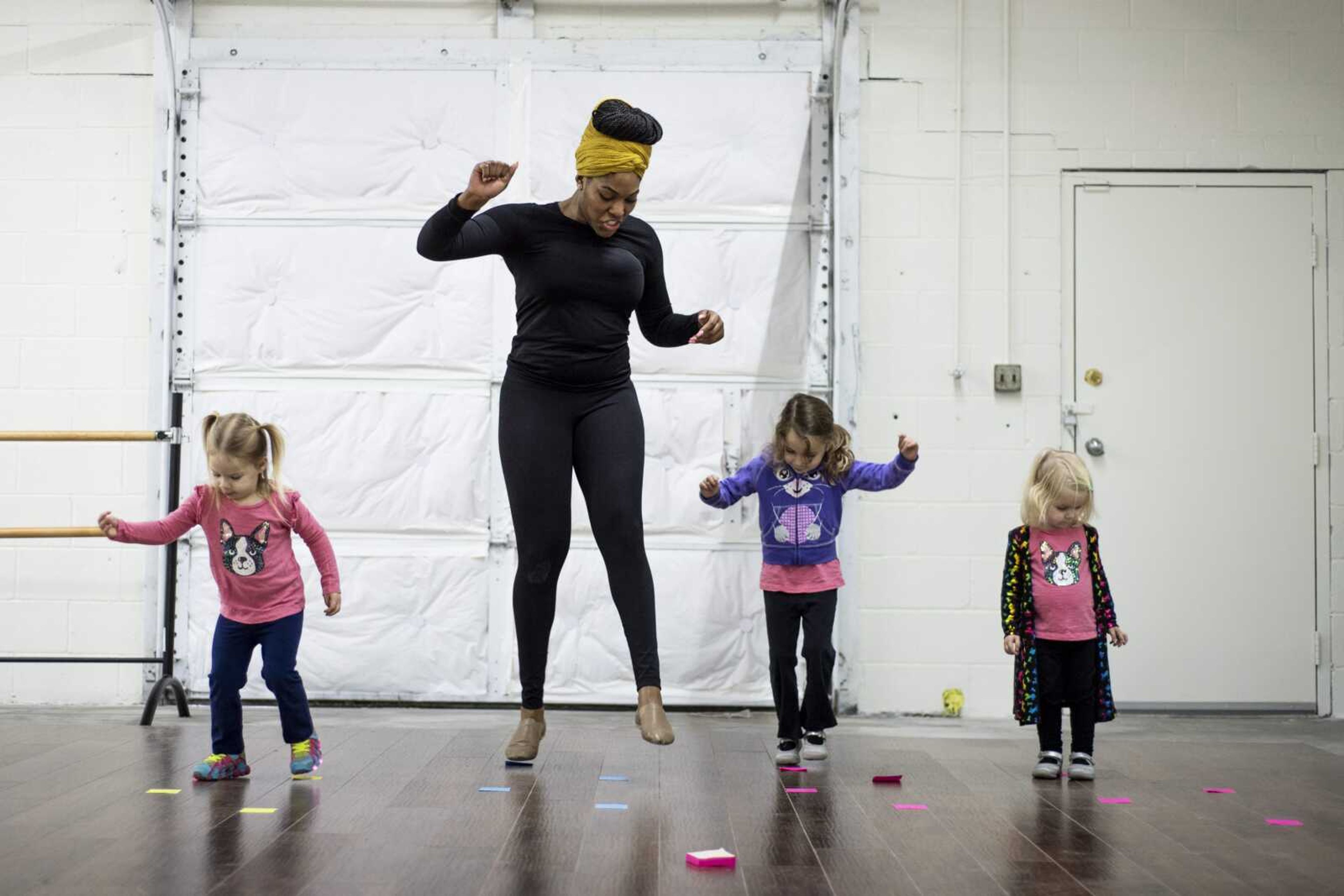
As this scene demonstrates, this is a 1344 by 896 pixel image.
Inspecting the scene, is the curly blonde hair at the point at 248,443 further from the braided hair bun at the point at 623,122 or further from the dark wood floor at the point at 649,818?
the braided hair bun at the point at 623,122

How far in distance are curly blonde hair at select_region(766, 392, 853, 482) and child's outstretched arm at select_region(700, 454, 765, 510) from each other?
53 mm

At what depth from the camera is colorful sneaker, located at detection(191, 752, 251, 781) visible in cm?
322

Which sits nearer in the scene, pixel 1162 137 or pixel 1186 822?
pixel 1186 822

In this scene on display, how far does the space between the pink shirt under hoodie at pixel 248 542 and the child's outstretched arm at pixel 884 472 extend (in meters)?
1.32

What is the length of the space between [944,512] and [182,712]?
262cm

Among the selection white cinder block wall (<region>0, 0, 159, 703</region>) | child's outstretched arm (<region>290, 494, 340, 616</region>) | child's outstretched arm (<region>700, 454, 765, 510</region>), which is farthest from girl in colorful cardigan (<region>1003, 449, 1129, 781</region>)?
white cinder block wall (<region>0, 0, 159, 703</region>)

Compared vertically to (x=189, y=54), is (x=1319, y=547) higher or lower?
lower

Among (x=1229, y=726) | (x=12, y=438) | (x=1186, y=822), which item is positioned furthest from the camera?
(x=1229, y=726)

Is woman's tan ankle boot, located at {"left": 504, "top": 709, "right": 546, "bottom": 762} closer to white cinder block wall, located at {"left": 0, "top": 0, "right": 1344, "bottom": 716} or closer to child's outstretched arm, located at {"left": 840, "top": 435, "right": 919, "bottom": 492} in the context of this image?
child's outstretched arm, located at {"left": 840, "top": 435, "right": 919, "bottom": 492}

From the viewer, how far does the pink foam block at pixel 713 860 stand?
2344mm

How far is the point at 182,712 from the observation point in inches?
178

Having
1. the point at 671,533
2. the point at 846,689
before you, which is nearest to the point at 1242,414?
the point at 846,689

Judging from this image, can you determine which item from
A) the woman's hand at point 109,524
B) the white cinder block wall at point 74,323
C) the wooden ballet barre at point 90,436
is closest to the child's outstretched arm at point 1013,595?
the woman's hand at point 109,524

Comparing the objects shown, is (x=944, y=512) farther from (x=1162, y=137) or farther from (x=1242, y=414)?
(x=1162, y=137)
